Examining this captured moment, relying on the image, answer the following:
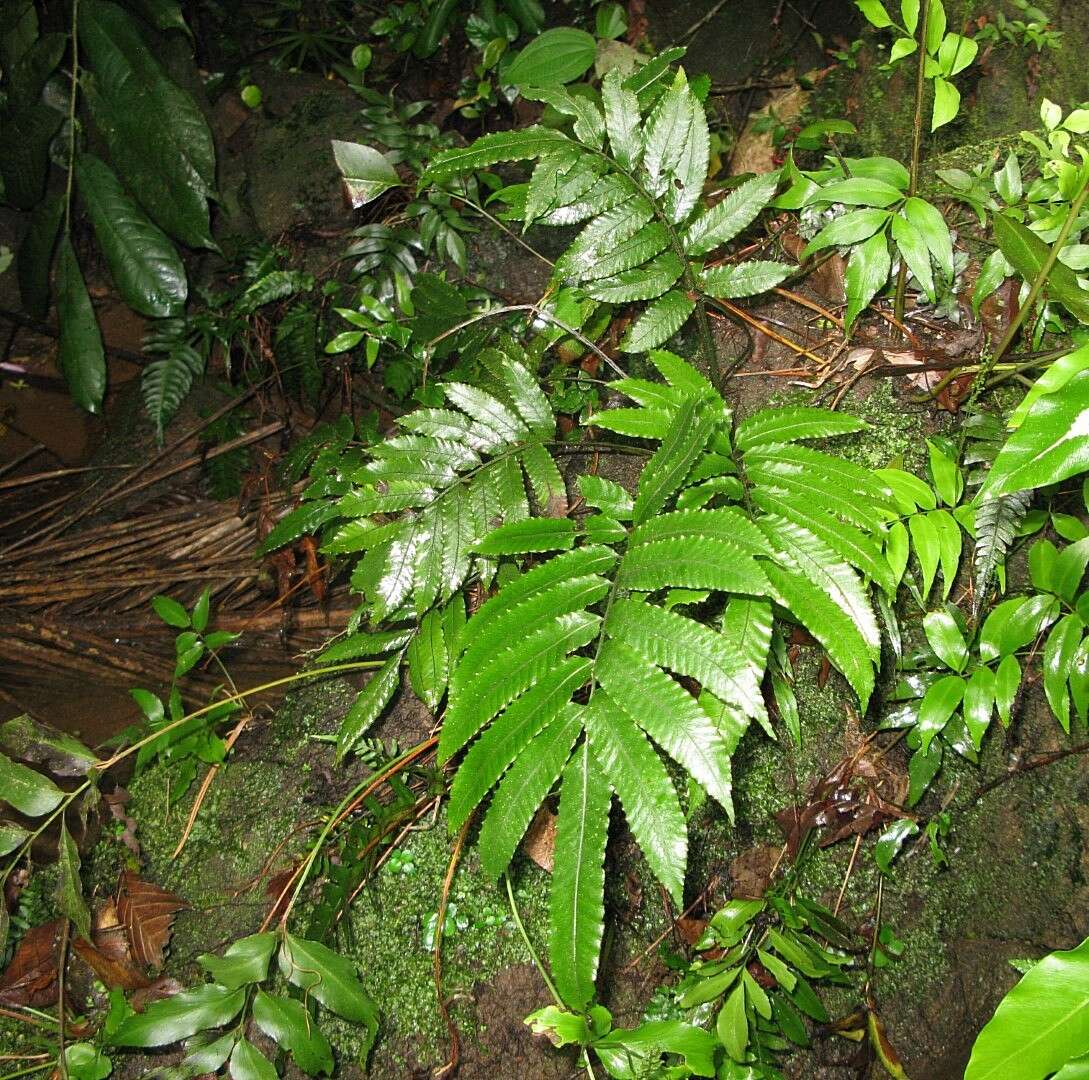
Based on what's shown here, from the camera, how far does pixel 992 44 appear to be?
2441 millimetres

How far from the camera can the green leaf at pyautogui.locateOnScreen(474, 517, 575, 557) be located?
1.49m

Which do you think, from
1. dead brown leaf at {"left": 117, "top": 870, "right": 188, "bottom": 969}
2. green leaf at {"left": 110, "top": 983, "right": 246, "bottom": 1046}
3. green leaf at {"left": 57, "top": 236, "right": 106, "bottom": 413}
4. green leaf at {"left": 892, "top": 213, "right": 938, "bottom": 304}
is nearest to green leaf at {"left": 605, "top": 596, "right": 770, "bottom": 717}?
green leaf at {"left": 892, "top": 213, "right": 938, "bottom": 304}

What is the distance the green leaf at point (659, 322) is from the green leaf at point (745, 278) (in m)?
0.08

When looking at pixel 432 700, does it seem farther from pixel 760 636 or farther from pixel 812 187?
pixel 812 187

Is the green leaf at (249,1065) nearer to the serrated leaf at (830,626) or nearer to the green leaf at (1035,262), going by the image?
the serrated leaf at (830,626)

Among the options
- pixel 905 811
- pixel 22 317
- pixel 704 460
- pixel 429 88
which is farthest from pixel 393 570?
pixel 22 317

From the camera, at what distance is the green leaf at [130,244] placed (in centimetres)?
283

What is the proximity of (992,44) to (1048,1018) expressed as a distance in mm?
2723

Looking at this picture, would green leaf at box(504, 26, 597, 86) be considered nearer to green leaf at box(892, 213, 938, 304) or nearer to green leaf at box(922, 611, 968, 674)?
green leaf at box(892, 213, 938, 304)

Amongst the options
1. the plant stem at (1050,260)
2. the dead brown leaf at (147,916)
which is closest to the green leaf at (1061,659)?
the plant stem at (1050,260)

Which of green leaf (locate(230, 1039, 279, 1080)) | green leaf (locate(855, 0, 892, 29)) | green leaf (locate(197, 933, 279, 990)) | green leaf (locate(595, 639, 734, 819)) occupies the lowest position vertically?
green leaf (locate(230, 1039, 279, 1080))

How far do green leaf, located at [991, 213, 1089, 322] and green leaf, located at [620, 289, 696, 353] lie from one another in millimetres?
660

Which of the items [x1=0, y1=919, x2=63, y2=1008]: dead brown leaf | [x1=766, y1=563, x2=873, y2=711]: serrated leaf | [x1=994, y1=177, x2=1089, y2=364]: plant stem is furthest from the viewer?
[x1=0, y1=919, x2=63, y2=1008]: dead brown leaf

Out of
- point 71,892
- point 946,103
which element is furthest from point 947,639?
point 71,892
